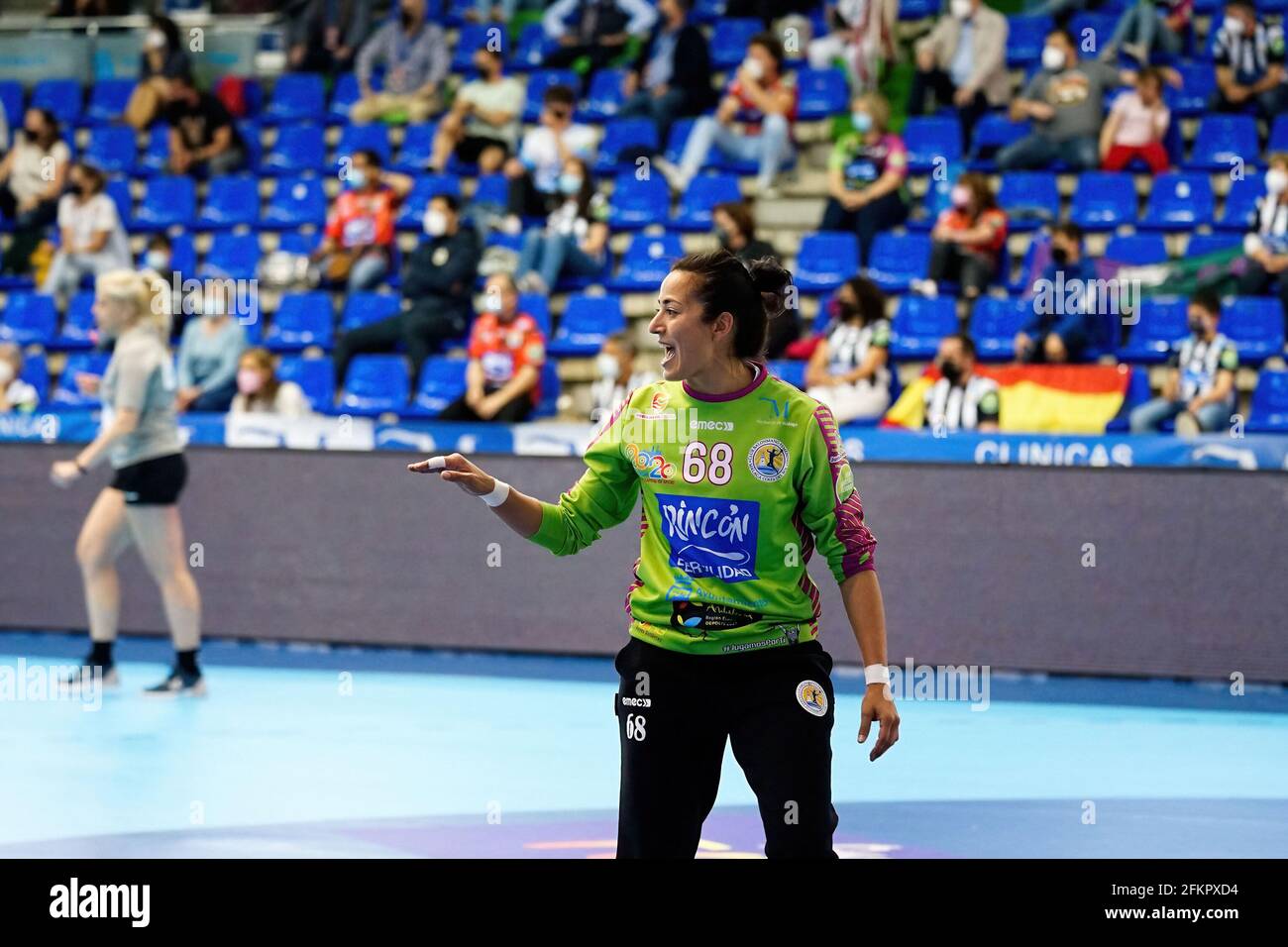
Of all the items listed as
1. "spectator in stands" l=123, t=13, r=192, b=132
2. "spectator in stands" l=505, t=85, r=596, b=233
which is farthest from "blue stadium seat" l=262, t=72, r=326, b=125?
"spectator in stands" l=505, t=85, r=596, b=233

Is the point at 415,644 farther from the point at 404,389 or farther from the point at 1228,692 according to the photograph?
the point at 1228,692

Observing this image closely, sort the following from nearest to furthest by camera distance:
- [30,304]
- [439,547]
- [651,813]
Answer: [651,813] < [439,547] < [30,304]

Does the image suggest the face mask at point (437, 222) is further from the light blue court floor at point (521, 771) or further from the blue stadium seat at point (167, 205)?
the light blue court floor at point (521, 771)

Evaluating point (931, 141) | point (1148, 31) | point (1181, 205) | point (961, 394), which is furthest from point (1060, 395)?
point (1148, 31)

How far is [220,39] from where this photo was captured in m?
17.1

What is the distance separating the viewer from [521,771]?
7703mm

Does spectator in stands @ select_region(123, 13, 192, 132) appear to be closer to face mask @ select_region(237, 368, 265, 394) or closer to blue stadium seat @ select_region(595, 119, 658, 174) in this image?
blue stadium seat @ select_region(595, 119, 658, 174)

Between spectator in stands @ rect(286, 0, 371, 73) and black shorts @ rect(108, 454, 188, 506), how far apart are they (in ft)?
26.7

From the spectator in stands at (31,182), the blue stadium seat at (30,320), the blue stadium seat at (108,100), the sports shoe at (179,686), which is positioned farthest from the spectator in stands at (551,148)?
the sports shoe at (179,686)

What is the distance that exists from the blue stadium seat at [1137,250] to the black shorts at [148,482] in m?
6.57

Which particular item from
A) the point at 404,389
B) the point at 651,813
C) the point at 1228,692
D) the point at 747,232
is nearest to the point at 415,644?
the point at 404,389

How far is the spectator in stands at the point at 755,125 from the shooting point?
13.6 m
